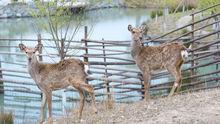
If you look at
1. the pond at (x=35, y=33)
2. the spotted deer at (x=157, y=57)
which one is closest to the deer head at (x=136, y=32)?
the spotted deer at (x=157, y=57)

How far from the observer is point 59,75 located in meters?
6.74

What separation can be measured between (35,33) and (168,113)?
60.5ft

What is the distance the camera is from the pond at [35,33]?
1126cm

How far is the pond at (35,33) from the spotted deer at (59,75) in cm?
221

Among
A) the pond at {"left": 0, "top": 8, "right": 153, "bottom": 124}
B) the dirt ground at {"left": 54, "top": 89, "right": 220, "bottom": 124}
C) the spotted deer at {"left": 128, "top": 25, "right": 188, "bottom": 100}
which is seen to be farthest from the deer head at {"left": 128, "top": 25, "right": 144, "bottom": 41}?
the pond at {"left": 0, "top": 8, "right": 153, "bottom": 124}

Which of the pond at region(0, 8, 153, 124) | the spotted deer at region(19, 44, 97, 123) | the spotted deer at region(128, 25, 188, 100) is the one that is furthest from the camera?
the pond at region(0, 8, 153, 124)

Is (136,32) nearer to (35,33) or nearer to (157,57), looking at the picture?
(157,57)

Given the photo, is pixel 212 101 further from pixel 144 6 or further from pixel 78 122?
pixel 144 6

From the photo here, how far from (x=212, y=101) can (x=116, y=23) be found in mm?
22875

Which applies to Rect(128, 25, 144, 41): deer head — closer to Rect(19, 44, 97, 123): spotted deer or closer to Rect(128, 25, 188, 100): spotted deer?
Rect(128, 25, 188, 100): spotted deer

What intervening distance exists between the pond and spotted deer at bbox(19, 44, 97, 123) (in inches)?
87.1

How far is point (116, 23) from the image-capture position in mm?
29000

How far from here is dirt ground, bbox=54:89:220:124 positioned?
222 inches

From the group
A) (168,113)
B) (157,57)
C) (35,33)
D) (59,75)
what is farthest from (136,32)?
(35,33)
